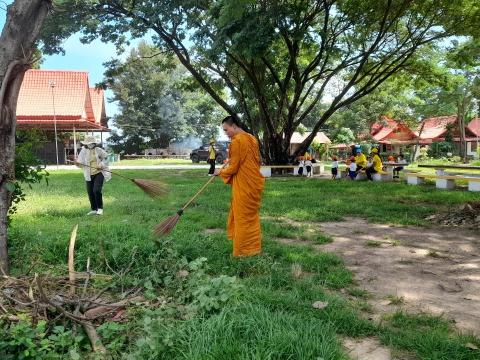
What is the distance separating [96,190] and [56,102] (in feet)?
71.2

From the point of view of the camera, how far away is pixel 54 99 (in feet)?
91.7

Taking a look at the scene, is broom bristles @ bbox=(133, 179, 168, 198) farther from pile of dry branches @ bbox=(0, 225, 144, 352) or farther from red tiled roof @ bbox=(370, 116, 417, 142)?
red tiled roof @ bbox=(370, 116, 417, 142)

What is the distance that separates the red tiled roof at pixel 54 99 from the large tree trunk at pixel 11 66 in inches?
916

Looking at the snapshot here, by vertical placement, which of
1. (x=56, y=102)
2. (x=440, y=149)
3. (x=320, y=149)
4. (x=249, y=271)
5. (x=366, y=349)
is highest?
(x=56, y=102)

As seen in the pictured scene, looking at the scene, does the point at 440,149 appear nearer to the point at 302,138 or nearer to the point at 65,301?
the point at 302,138

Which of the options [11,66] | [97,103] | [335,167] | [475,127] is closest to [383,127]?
[475,127]

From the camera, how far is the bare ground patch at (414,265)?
3982 millimetres

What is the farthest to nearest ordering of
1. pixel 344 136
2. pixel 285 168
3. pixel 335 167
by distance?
pixel 344 136, pixel 285 168, pixel 335 167

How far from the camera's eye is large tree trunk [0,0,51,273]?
437 cm

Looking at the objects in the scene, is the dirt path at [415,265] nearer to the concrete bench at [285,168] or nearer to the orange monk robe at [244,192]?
the orange monk robe at [244,192]

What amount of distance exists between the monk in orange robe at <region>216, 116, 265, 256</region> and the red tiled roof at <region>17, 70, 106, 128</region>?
22877 millimetres

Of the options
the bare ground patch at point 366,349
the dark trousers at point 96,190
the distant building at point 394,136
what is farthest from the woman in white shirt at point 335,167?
the distant building at point 394,136

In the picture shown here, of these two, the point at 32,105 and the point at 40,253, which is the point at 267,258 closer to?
the point at 40,253

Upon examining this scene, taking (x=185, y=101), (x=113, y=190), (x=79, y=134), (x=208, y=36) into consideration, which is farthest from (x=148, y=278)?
(x=185, y=101)
